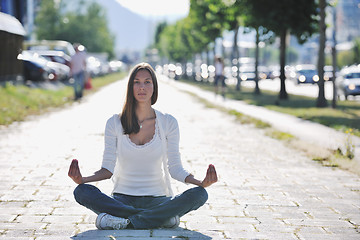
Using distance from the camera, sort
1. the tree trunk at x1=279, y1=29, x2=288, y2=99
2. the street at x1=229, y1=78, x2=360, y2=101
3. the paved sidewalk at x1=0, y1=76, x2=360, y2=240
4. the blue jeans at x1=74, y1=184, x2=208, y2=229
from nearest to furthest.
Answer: the blue jeans at x1=74, y1=184, x2=208, y2=229 < the paved sidewalk at x1=0, y1=76, x2=360, y2=240 < the tree trunk at x1=279, y1=29, x2=288, y2=99 < the street at x1=229, y1=78, x2=360, y2=101

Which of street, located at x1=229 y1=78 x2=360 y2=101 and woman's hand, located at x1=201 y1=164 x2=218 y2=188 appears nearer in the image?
woman's hand, located at x1=201 y1=164 x2=218 y2=188

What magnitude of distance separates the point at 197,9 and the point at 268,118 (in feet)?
110

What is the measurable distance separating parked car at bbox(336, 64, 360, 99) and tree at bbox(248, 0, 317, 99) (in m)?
3.69

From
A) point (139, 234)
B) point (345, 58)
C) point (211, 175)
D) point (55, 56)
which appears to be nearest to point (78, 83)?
point (55, 56)

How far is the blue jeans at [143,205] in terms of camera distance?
15.8 feet

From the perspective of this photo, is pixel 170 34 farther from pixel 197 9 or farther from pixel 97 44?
pixel 197 9

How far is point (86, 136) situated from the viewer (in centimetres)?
1215

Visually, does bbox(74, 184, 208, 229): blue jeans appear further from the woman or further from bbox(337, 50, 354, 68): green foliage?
bbox(337, 50, 354, 68): green foliage

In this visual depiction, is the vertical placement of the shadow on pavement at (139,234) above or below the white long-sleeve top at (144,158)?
below

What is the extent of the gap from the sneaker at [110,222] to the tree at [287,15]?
2138 centimetres

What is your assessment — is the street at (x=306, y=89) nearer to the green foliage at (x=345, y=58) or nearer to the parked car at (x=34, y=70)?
the parked car at (x=34, y=70)

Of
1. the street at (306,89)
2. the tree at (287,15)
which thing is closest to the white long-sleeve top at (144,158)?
the tree at (287,15)

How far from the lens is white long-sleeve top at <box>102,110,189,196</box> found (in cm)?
491

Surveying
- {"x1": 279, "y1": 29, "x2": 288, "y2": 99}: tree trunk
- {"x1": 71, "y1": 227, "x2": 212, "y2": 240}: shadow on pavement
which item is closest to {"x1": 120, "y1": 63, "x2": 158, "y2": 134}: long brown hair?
{"x1": 71, "y1": 227, "x2": 212, "y2": 240}: shadow on pavement
